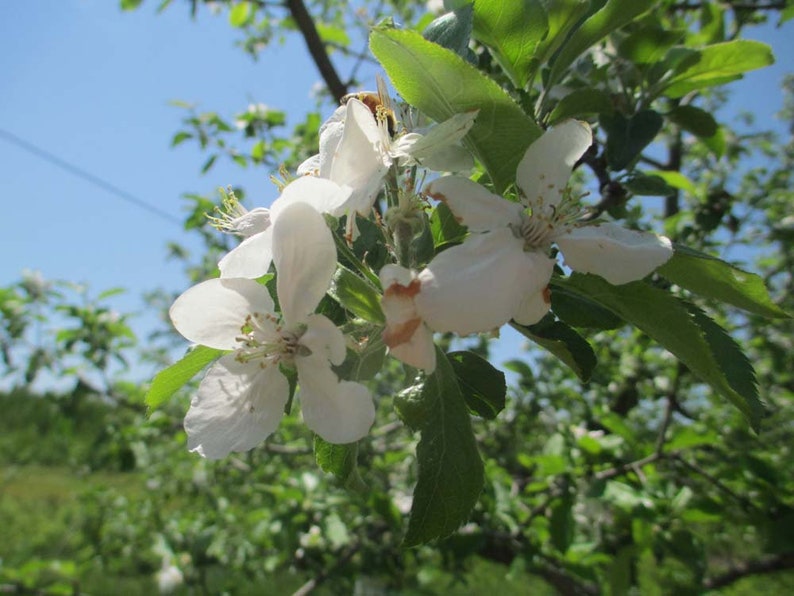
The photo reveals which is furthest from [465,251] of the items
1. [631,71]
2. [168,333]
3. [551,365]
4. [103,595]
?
[103,595]

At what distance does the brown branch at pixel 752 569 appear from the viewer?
2.16 meters

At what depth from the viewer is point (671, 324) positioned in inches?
23.6

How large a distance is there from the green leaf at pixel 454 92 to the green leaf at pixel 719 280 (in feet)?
0.68

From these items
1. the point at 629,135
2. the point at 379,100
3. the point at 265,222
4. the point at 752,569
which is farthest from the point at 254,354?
the point at 752,569

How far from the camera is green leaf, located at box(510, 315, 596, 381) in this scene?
675mm

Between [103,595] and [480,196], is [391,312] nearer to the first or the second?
[480,196]

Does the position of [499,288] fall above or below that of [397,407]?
above

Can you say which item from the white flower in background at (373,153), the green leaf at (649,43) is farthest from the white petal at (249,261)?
the green leaf at (649,43)

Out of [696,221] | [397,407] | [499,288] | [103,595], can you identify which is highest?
[499,288]

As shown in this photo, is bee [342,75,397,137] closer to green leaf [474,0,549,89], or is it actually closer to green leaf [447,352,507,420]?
green leaf [474,0,549,89]

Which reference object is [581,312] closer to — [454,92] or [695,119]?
[454,92]

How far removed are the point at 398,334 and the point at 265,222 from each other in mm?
309

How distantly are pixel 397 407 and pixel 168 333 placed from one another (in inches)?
219

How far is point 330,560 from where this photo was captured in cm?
267
